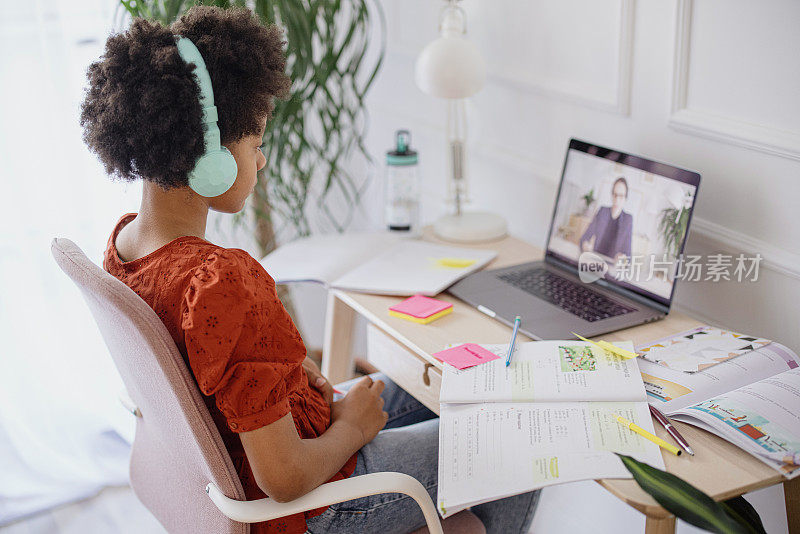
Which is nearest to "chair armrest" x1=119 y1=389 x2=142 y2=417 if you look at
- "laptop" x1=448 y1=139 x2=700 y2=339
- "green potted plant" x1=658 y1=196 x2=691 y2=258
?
"laptop" x1=448 y1=139 x2=700 y2=339

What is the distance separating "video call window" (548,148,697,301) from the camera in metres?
1.37

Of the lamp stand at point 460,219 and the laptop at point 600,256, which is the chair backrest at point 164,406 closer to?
the laptop at point 600,256

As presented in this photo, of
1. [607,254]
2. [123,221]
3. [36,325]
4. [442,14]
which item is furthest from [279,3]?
[36,325]

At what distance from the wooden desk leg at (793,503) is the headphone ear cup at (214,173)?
913 mm

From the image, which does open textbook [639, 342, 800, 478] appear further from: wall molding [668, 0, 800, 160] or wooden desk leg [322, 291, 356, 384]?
wooden desk leg [322, 291, 356, 384]

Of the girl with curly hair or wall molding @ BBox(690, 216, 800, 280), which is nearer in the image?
the girl with curly hair

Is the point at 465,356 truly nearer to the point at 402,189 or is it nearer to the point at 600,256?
the point at 600,256

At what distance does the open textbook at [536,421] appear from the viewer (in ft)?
3.18

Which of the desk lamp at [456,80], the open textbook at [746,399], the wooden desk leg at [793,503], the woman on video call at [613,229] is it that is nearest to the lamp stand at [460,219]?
the desk lamp at [456,80]

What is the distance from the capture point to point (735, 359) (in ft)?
3.87

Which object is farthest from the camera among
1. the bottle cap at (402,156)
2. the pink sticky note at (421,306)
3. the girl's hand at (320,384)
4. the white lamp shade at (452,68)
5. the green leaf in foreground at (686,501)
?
the bottle cap at (402,156)

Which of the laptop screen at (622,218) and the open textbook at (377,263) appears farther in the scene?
the open textbook at (377,263)

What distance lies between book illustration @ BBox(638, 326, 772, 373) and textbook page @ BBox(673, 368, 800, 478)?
9 cm

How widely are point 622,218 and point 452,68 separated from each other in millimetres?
507
